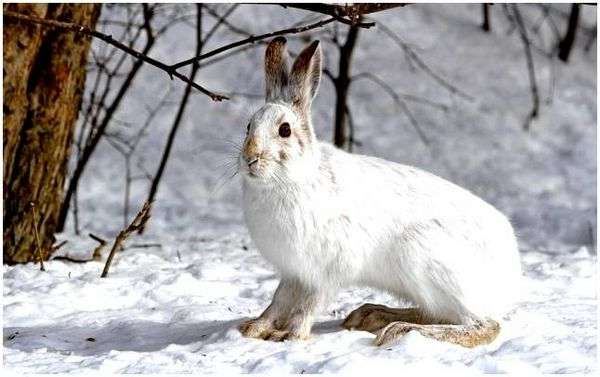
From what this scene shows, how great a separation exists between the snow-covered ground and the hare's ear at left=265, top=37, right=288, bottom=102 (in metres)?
0.88

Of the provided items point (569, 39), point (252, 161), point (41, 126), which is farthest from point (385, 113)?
point (252, 161)

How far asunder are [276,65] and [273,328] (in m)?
0.99

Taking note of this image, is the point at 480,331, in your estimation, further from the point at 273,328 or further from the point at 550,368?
the point at 273,328

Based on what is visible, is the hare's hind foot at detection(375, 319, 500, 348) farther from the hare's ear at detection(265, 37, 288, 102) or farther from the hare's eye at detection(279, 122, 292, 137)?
the hare's ear at detection(265, 37, 288, 102)

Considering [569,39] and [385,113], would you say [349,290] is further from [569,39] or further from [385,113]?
[569,39]

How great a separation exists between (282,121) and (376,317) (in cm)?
89

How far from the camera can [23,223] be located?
5527 millimetres

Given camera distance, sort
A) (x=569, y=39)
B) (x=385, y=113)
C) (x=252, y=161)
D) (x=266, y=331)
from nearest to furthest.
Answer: (x=252, y=161) < (x=266, y=331) < (x=385, y=113) < (x=569, y=39)

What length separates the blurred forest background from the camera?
773 centimetres

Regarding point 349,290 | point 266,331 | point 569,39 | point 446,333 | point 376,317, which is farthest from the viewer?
point 569,39

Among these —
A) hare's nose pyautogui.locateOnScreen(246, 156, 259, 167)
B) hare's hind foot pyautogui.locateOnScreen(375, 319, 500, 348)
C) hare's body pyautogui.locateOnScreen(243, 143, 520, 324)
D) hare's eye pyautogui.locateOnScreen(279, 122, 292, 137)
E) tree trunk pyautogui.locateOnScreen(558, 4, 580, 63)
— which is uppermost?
tree trunk pyautogui.locateOnScreen(558, 4, 580, 63)

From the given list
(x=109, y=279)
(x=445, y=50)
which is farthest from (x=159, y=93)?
(x=109, y=279)

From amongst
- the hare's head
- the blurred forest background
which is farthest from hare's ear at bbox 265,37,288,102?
the blurred forest background

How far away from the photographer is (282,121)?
3.77 metres
